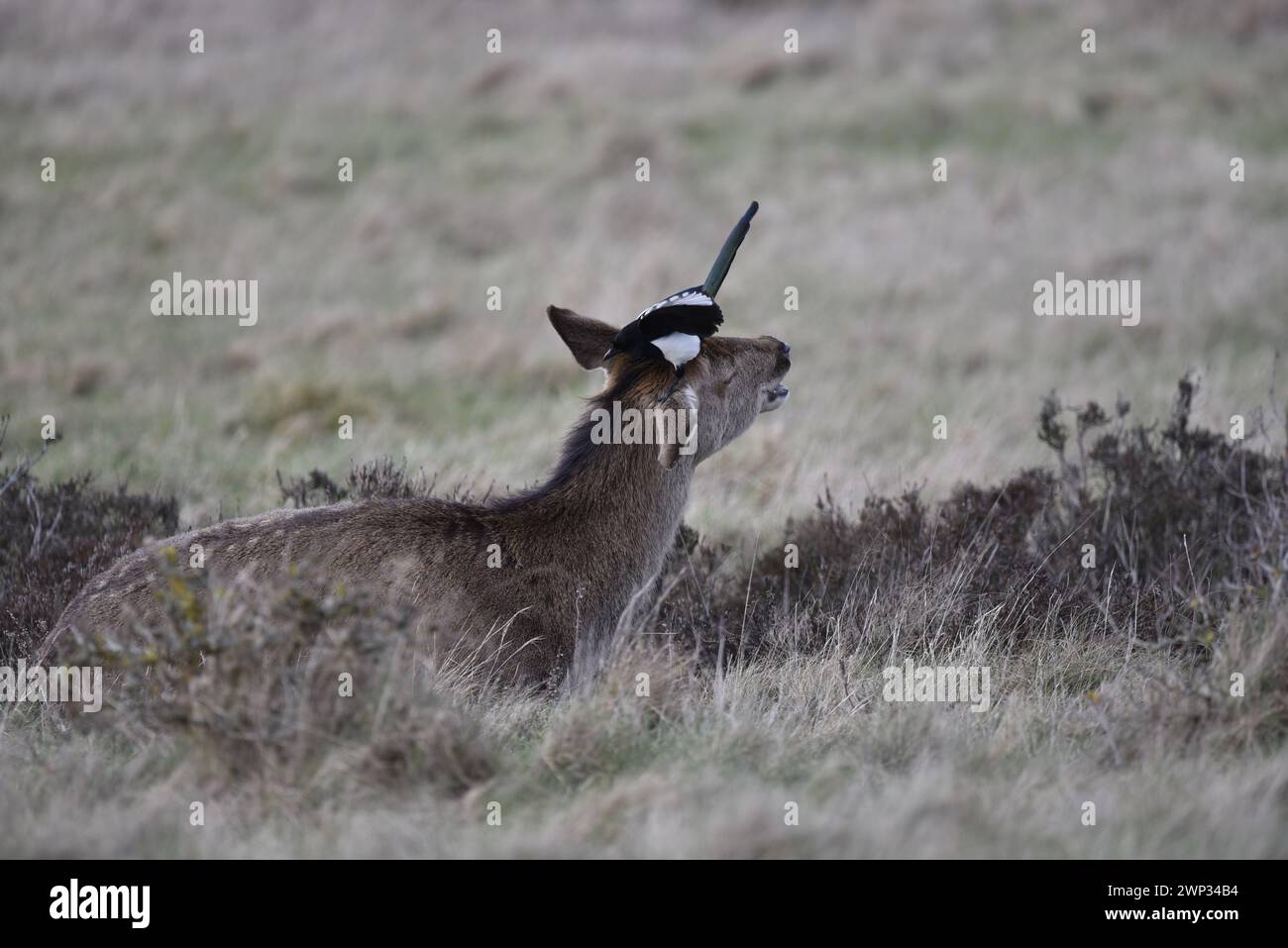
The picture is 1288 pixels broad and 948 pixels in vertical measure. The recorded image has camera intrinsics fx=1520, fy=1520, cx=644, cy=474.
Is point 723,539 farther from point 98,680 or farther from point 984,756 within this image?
point 98,680

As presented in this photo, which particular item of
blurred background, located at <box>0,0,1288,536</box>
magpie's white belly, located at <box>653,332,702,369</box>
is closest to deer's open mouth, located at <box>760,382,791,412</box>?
magpie's white belly, located at <box>653,332,702,369</box>

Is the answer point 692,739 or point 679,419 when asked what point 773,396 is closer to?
point 679,419

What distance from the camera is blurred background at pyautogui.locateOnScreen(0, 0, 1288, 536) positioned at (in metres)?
12.6

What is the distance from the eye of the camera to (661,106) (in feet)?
78.4

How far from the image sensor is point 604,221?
1983 centimetres

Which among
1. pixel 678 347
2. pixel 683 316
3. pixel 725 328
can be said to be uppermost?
pixel 725 328

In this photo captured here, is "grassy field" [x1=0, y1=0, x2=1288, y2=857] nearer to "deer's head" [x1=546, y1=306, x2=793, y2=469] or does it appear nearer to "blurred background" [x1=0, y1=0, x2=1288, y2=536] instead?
"blurred background" [x1=0, y1=0, x2=1288, y2=536]

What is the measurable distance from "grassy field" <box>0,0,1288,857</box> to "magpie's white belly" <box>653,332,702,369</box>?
1.33m

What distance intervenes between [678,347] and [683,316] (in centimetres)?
16

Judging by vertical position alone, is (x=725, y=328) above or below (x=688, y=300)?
above

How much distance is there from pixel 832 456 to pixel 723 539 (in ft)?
6.58

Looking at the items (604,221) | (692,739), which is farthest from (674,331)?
(604,221)

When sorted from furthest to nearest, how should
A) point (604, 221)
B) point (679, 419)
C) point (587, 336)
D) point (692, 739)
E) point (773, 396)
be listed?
1. point (604, 221)
2. point (773, 396)
3. point (587, 336)
4. point (679, 419)
5. point (692, 739)
